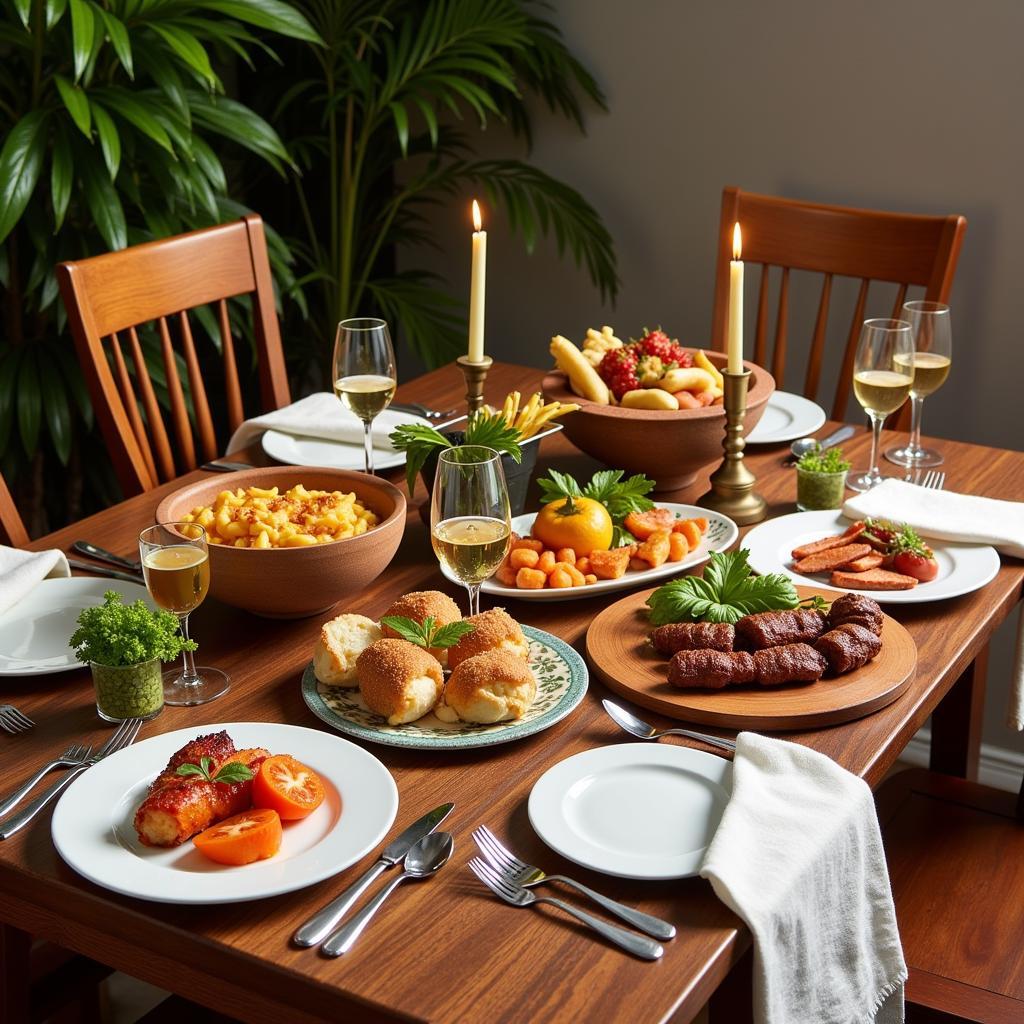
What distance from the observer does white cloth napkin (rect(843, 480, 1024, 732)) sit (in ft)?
5.45

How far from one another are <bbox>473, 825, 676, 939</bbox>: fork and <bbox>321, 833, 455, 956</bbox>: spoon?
0.03 m

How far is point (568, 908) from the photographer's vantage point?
3.33 ft

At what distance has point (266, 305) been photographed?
7.98ft

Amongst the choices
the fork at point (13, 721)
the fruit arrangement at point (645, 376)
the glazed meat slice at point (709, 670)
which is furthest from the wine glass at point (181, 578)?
the fruit arrangement at point (645, 376)

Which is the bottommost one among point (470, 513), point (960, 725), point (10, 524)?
point (960, 725)

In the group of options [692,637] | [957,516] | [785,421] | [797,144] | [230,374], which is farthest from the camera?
[797,144]

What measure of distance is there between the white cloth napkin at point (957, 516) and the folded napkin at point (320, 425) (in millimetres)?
689

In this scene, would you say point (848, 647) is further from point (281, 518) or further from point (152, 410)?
point (152, 410)

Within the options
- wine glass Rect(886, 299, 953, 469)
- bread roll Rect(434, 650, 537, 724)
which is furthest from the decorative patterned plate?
wine glass Rect(886, 299, 953, 469)

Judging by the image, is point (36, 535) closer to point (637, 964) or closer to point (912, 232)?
point (912, 232)

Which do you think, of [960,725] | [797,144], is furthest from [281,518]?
[797,144]

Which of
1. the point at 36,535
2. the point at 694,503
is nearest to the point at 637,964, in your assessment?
the point at 694,503

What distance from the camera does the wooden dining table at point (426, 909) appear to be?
0.94 meters

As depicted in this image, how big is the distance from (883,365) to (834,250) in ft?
2.39
